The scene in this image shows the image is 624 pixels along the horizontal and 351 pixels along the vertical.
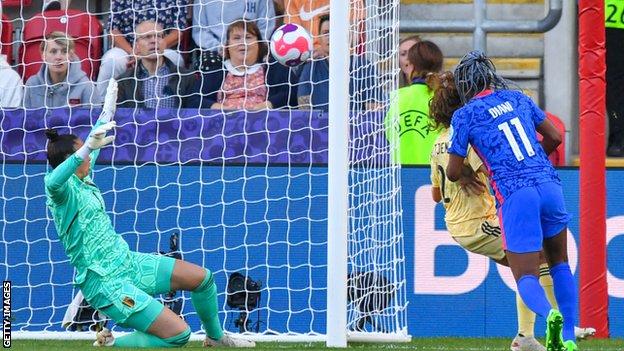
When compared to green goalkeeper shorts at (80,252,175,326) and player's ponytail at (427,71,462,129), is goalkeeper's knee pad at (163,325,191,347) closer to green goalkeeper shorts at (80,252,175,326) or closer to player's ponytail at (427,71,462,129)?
green goalkeeper shorts at (80,252,175,326)

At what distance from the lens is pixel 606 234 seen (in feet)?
34.0

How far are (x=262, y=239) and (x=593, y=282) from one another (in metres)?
2.44

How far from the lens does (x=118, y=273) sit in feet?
28.1

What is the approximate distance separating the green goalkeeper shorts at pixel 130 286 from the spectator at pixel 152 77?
244 cm

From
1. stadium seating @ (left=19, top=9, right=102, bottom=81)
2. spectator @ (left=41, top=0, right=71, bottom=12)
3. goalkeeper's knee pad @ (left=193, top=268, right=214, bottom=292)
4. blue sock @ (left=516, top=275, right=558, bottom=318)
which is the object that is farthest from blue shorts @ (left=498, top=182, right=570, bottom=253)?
spectator @ (left=41, top=0, right=71, bottom=12)

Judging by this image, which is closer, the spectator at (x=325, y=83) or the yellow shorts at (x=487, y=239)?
the yellow shorts at (x=487, y=239)

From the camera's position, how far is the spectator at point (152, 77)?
35.5 ft

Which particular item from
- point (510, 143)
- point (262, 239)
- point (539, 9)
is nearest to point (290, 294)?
point (262, 239)

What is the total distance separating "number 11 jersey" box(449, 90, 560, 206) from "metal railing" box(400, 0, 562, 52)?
515cm

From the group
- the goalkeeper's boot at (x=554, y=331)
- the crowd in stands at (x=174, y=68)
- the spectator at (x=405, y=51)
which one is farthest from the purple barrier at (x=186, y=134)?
the goalkeeper's boot at (x=554, y=331)

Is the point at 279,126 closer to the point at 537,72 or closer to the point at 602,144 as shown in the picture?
the point at 602,144

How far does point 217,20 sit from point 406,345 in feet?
11.1

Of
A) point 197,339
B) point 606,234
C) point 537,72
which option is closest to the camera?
point 197,339

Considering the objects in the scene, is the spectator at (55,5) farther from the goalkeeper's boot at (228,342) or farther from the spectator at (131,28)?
the goalkeeper's boot at (228,342)
